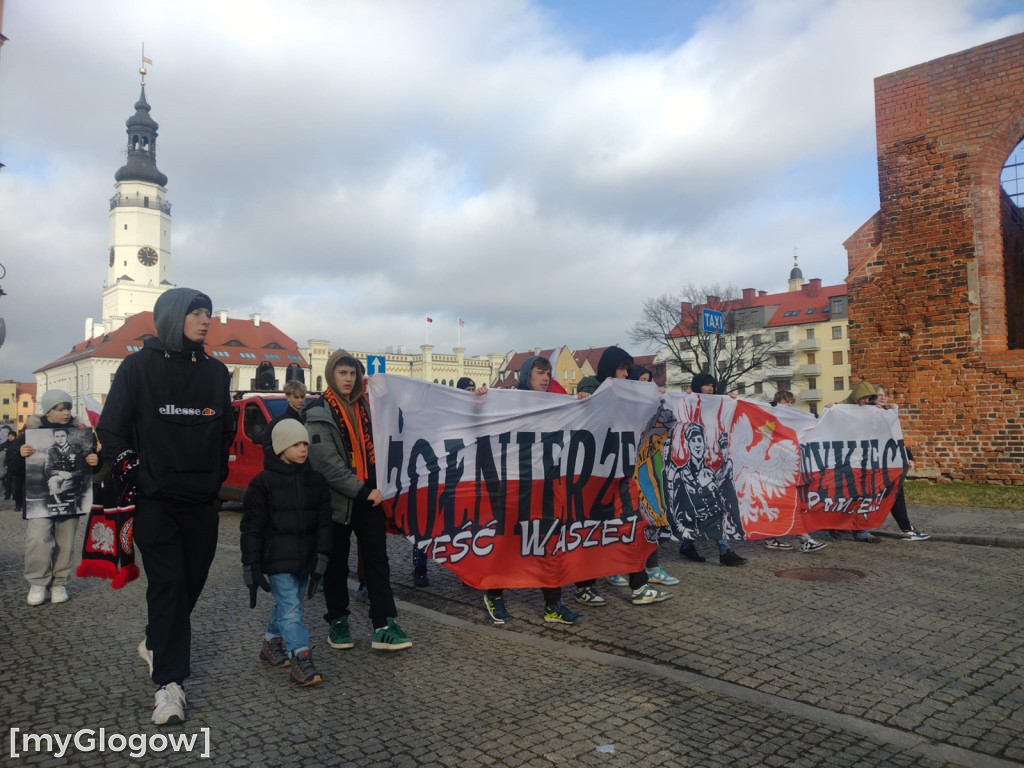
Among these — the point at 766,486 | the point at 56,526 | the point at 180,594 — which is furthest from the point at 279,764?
the point at 766,486

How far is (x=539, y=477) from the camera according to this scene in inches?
237

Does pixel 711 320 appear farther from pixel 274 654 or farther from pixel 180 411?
pixel 180 411

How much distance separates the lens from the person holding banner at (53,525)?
21.5 feet

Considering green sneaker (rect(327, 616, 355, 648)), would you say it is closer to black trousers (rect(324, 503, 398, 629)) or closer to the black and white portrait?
A: black trousers (rect(324, 503, 398, 629))

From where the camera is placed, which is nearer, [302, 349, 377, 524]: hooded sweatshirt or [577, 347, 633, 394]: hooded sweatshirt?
[302, 349, 377, 524]: hooded sweatshirt

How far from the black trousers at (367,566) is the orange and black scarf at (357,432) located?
0.26 m

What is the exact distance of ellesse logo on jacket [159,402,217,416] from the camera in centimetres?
402

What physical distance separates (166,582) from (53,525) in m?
3.58

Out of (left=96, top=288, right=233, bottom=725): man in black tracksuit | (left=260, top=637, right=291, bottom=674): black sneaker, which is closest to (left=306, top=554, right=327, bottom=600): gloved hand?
(left=260, top=637, right=291, bottom=674): black sneaker

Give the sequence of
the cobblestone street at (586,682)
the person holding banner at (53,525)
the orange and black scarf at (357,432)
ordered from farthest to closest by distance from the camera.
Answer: the person holding banner at (53,525) < the orange and black scarf at (357,432) < the cobblestone street at (586,682)

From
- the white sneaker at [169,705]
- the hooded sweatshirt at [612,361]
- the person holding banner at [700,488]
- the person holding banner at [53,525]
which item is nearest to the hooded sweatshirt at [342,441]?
the white sneaker at [169,705]

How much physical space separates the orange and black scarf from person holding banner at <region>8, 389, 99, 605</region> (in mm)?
2715

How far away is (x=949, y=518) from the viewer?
1062cm

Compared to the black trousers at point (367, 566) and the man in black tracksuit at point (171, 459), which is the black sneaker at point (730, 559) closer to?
the black trousers at point (367, 566)
